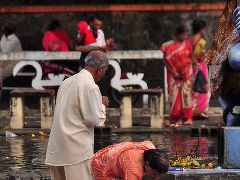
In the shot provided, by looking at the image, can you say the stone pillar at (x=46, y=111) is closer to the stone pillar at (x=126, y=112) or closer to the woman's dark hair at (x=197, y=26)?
the stone pillar at (x=126, y=112)

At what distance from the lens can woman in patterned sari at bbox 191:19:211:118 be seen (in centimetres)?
2036

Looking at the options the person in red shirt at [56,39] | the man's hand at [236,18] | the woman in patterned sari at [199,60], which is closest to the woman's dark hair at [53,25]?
the person in red shirt at [56,39]

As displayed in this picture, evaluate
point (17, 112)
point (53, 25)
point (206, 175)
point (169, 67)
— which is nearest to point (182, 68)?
point (169, 67)

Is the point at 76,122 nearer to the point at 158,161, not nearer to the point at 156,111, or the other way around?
the point at 158,161

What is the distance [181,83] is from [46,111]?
259cm

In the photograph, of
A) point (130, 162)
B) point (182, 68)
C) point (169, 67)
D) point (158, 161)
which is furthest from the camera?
point (182, 68)

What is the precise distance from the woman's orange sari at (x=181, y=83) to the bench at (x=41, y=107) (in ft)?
7.32

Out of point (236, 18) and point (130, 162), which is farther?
point (236, 18)

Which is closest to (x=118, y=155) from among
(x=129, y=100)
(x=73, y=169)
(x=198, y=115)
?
(x=73, y=169)

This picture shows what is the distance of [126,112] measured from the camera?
1942 cm

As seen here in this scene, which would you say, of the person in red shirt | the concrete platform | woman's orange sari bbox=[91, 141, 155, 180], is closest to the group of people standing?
the person in red shirt

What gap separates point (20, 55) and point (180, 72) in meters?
3.18

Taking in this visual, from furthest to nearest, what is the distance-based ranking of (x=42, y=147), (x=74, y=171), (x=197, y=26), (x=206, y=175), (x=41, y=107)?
1. (x=197, y=26)
2. (x=41, y=107)
3. (x=42, y=147)
4. (x=206, y=175)
5. (x=74, y=171)

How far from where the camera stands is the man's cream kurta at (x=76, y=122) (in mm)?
10336
